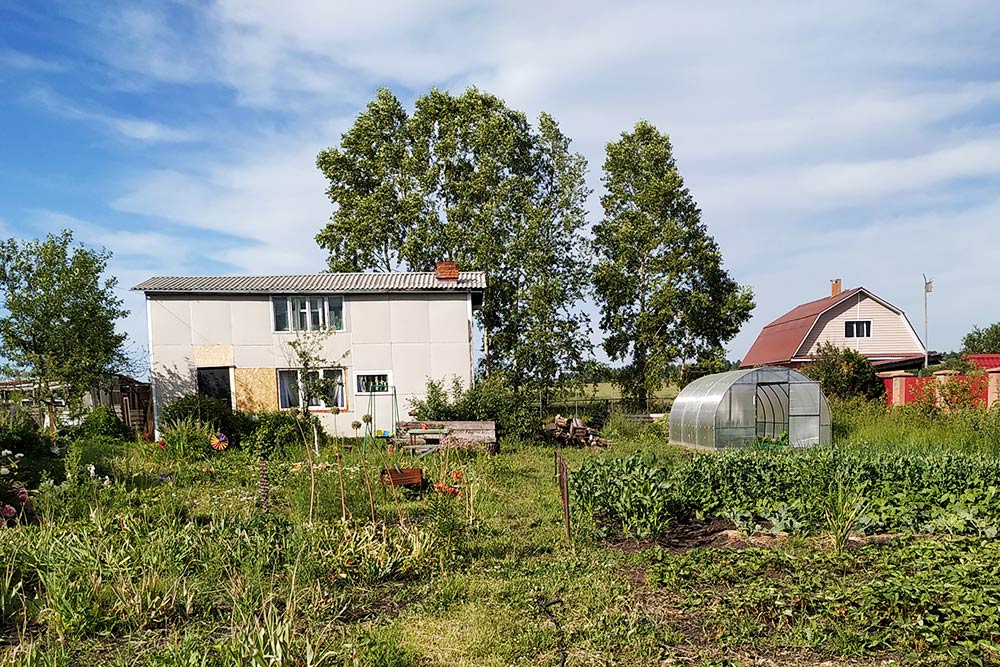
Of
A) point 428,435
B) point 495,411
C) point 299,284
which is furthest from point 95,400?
point 495,411

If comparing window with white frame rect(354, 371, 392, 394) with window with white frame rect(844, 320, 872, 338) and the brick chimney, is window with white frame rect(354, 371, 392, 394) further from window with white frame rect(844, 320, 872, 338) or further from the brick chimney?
window with white frame rect(844, 320, 872, 338)

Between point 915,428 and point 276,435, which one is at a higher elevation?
point 276,435

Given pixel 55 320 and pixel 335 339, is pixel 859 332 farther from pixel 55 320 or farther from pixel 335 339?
pixel 55 320

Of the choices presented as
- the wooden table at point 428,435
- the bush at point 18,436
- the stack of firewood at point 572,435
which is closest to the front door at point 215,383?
the bush at point 18,436

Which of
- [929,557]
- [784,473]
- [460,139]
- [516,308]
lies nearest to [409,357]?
[516,308]

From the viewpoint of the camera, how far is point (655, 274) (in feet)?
76.1

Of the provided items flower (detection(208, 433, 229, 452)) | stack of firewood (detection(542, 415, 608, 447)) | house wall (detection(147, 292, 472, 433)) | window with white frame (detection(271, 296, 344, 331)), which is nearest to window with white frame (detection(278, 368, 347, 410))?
house wall (detection(147, 292, 472, 433))

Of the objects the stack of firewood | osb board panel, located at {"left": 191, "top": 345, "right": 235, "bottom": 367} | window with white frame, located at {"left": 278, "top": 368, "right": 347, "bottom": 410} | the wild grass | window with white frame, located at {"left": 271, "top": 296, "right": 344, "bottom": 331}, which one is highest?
window with white frame, located at {"left": 271, "top": 296, "right": 344, "bottom": 331}

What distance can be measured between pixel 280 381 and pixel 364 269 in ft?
26.2

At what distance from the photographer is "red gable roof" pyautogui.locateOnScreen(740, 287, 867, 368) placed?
91.6 feet

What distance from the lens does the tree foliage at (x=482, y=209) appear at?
22.6 metres

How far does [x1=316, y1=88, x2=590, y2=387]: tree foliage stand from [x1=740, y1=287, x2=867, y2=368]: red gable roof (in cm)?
1065

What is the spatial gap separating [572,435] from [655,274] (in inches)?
364

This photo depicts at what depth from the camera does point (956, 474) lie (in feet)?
22.0
